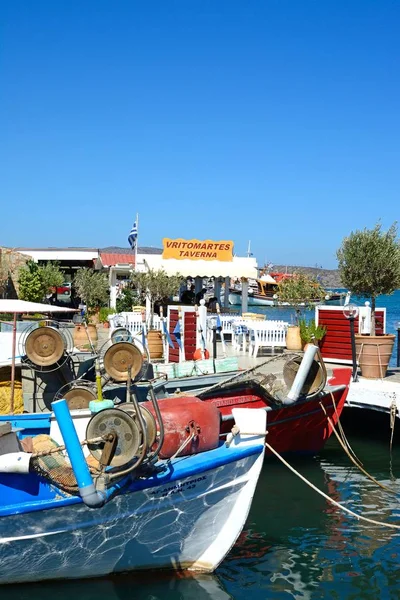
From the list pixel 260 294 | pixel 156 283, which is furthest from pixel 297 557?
pixel 260 294

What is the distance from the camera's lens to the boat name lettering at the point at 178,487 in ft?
24.7

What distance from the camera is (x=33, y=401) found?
11773 millimetres

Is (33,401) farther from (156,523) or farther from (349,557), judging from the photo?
(349,557)

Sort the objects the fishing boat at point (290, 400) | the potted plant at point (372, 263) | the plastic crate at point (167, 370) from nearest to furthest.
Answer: the fishing boat at point (290, 400) → the plastic crate at point (167, 370) → the potted plant at point (372, 263)

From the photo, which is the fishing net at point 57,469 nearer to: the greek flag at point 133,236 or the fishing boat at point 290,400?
the fishing boat at point 290,400

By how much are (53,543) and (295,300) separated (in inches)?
645

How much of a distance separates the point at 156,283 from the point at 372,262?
383 inches

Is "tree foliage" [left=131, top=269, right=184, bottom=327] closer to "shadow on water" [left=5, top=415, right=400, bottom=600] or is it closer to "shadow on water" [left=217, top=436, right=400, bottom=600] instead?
"shadow on water" [left=217, top=436, right=400, bottom=600]

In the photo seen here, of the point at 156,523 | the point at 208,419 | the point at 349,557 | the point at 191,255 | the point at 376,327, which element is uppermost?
the point at 191,255

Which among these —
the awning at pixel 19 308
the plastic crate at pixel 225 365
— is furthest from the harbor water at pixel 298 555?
the awning at pixel 19 308

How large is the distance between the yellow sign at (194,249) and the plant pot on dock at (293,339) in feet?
20.2

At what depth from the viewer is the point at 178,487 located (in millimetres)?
7598

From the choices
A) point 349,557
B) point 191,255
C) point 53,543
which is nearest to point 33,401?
point 53,543

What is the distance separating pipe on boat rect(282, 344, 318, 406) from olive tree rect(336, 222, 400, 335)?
5.57 metres
